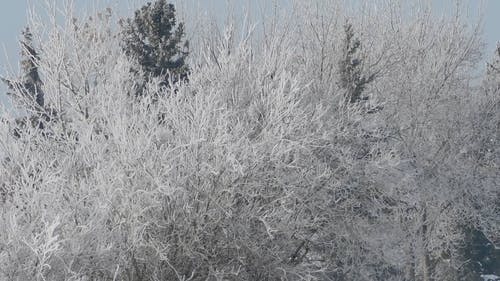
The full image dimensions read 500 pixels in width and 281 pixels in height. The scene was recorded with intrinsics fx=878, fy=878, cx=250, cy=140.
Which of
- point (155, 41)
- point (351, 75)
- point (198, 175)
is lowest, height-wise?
point (351, 75)

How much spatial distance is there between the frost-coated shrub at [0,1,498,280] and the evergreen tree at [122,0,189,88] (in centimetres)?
56

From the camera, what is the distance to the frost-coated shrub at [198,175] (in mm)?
13906

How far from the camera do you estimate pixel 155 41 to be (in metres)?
21.6

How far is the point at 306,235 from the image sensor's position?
57.5 ft

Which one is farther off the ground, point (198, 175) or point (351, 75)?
point (198, 175)

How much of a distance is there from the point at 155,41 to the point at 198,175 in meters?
7.60

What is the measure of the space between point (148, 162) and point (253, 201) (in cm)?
248

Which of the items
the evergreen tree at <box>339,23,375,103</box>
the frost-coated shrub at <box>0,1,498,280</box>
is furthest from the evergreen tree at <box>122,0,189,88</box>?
the evergreen tree at <box>339,23,375,103</box>

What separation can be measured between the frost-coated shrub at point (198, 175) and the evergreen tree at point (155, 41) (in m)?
0.56

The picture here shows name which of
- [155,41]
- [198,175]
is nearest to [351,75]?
[155,41]

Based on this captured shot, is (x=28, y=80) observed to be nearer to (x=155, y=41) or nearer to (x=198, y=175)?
(x=155, y=41)

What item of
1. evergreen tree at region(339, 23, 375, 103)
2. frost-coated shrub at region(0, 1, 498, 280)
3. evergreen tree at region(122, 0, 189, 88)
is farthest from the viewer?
evergreen tree at region(339, 23, 375, 103)

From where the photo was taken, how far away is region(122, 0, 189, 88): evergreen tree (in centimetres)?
2156

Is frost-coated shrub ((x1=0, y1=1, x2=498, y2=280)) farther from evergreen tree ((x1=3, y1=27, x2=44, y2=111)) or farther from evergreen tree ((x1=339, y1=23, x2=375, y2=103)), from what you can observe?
evergreen tree ((x1=3, y1=27, x2=44, y2=111))
